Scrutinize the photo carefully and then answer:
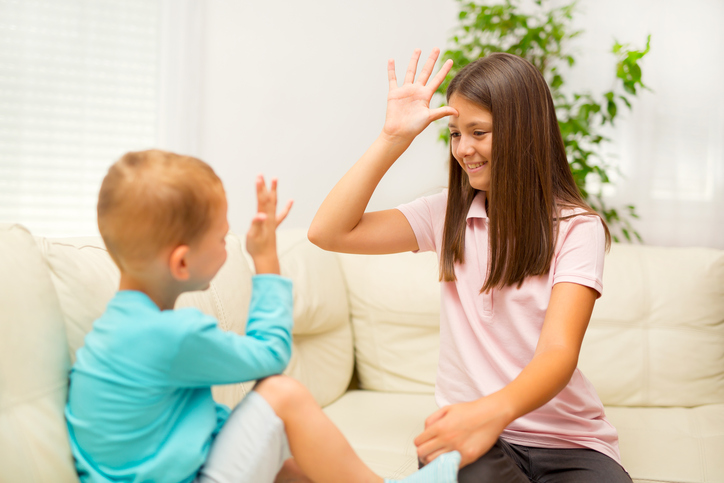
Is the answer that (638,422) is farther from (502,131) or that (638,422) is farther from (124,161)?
(124,161)

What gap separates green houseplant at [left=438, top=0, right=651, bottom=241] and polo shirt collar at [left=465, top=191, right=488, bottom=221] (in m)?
1.01

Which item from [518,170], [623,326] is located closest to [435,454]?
[518,170]

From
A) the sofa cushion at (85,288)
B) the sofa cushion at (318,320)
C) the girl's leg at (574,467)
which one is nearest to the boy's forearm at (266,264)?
the sofa cushion at (85,288)

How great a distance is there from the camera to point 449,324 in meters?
1.22

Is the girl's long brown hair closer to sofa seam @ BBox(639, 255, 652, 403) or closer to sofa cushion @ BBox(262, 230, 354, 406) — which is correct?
sofa cushion @ BBox(262, 230, 354, 406)

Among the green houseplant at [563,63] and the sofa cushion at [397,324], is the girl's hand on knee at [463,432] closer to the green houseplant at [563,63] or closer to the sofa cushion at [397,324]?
the sofa cushion at [397,324]

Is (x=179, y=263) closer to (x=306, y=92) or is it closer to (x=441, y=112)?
(x=441, y=112)

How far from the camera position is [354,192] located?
118 cm

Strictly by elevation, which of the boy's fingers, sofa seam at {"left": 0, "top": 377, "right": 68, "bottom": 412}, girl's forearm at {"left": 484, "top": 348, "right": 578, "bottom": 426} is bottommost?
sofa seam at {"left": 0, "top": 377, "right": 68, "bottom": 412}

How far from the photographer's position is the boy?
31.2 inches

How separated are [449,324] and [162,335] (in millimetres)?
640

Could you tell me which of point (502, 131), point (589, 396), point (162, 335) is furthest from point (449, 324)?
point (162, 335)

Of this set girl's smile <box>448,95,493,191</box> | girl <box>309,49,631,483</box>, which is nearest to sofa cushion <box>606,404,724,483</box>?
girl <box>309,49,631,483</box>

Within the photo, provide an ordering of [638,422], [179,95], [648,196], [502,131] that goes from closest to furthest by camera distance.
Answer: [502,131] < [638,422] < [179,95] < [648,196]
